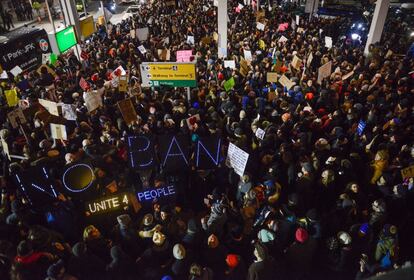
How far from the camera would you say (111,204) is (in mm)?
5051

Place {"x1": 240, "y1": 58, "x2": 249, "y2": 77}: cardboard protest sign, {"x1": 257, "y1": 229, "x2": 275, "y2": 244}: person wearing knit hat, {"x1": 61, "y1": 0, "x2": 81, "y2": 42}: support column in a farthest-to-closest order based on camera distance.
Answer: {"x1": 61, "y1": 0, "x2": 81, "y2": 42}: support column → {"x1": 240, "y1": 58, "x2": 249, "y2": 77}: cardboard protest sign → {"x1": 257, "y1": 229, "x2": 275, "y2": 244}: person wearing knit hat

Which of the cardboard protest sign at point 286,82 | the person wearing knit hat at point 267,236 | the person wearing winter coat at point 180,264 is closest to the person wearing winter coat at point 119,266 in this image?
the person wearing winter coat at point 180,264

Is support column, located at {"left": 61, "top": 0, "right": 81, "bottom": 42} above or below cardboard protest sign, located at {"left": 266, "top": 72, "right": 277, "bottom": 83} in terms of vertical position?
above

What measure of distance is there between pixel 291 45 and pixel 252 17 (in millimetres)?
6831

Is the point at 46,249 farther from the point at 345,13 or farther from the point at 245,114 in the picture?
the point at 345,13

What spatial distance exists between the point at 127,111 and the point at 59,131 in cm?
156

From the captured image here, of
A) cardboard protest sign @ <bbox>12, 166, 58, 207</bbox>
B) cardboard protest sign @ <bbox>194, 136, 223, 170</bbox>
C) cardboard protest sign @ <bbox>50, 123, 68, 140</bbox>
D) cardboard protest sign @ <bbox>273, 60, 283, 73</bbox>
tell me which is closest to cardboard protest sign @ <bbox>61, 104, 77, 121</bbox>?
cardboard protest sign @ <bbox>50, 123, 68, 140</bbox>

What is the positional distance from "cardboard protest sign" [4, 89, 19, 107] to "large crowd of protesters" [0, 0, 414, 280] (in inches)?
13.5

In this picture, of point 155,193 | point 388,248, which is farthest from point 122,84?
point 388,248

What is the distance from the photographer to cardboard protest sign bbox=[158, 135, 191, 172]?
553 centimetres

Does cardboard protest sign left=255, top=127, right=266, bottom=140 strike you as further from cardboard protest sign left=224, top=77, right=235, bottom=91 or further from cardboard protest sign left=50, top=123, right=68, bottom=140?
cardboard protest sign left=50, top=123, right=68, bottom=140

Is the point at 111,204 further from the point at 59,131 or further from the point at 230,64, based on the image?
the point at 230,64

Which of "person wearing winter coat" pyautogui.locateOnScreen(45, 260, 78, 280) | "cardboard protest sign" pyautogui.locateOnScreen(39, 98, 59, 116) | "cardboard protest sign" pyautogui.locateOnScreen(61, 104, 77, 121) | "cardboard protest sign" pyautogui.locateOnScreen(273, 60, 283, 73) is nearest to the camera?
"person wearing winter coat" pyautogui.locateOnScreen(45, 260, 78, 280)

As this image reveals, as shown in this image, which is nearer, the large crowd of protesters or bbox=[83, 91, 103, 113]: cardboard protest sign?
the large crowd of protesters
